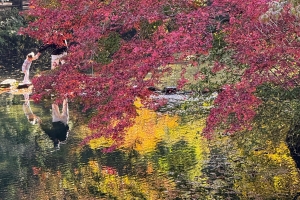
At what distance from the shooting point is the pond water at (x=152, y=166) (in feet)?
30.2

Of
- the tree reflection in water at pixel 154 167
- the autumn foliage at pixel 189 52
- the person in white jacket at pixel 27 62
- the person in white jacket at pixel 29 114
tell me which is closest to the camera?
the autumn foliage at pixel 189 52

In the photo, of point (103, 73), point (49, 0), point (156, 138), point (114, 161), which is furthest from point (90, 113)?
point (49, 0)

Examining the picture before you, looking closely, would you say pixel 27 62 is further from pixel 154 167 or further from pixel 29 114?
pixel 154 167

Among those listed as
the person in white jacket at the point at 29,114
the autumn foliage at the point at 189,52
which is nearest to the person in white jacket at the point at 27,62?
the person in white jacket at the point at 29,114

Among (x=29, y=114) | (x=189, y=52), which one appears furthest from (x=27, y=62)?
(x=189, y=52)

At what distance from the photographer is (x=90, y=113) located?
14.7m

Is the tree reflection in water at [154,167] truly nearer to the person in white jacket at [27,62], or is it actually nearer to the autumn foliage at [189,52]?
the autumn foliage at [189,52]

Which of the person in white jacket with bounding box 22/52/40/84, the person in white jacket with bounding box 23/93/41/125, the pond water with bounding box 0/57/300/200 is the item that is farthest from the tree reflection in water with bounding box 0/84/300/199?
the person in white jacket with bounding box 22/52/40/84

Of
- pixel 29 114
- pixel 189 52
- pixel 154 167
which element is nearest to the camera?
pixel 189 52

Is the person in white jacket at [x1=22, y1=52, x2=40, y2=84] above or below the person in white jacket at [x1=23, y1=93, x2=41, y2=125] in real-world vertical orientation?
above

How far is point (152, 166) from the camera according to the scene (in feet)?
34.1

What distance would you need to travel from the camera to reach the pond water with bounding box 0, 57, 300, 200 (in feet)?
30.2

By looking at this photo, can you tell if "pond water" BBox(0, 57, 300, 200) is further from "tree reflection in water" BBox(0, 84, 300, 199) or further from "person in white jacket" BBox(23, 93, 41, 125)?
"person in white jacket" BBox(23, 93, 41, 125)

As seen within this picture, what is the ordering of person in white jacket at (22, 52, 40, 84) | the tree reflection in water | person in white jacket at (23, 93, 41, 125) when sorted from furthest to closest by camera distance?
1. person in white jacket at (22, 52, 40, 84)
2. person in white jacket at (23, 93, 41, 125)
3. the tree reflection in water
